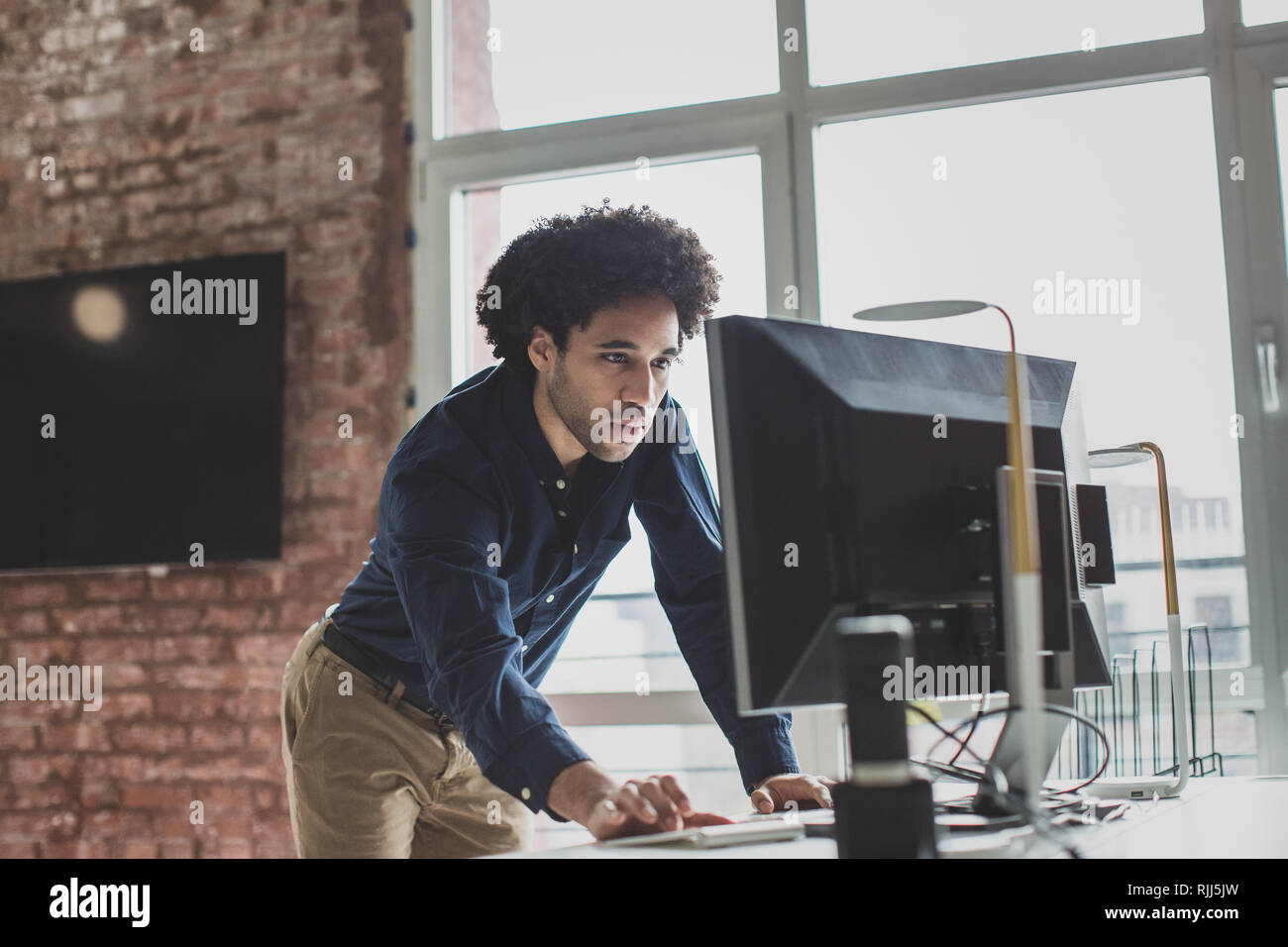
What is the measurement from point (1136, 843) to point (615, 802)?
1.64 ft

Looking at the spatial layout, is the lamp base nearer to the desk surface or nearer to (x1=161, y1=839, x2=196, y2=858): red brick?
the desk surface

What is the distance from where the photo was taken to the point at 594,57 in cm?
307

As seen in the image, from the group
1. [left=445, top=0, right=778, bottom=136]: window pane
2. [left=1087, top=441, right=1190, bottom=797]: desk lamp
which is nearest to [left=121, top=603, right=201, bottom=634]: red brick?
[left=445, top=0, right=778, bottom=136]: window pane

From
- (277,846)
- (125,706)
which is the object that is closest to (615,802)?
(277,846)

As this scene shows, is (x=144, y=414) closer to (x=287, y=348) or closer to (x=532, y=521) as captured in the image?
(x=287, y=348)

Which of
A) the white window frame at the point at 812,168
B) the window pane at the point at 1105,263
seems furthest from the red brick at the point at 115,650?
the window pane at the point at 1105,263

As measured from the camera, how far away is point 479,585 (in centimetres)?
137

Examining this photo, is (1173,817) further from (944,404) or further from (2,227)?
(2,227)

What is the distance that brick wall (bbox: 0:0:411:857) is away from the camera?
2.97 meters

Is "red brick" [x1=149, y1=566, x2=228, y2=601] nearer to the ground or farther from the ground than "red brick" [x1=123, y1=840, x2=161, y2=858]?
farther from the ground

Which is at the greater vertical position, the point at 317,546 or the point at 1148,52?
the point at 1148,52

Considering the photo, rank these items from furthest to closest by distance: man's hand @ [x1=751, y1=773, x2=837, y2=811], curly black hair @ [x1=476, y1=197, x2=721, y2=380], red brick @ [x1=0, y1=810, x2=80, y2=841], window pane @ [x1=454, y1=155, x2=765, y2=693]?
red brick @ [x1=0, y1=810, x2=80, y2=841]
window pane @ [x1=454, y1=155, x2=765, y2=693]
curly black hair @ [x1=476, y1=197, x2=721, y2=380]
man's hand @ [x1=751, y1=773, x2=837, y2=811]
